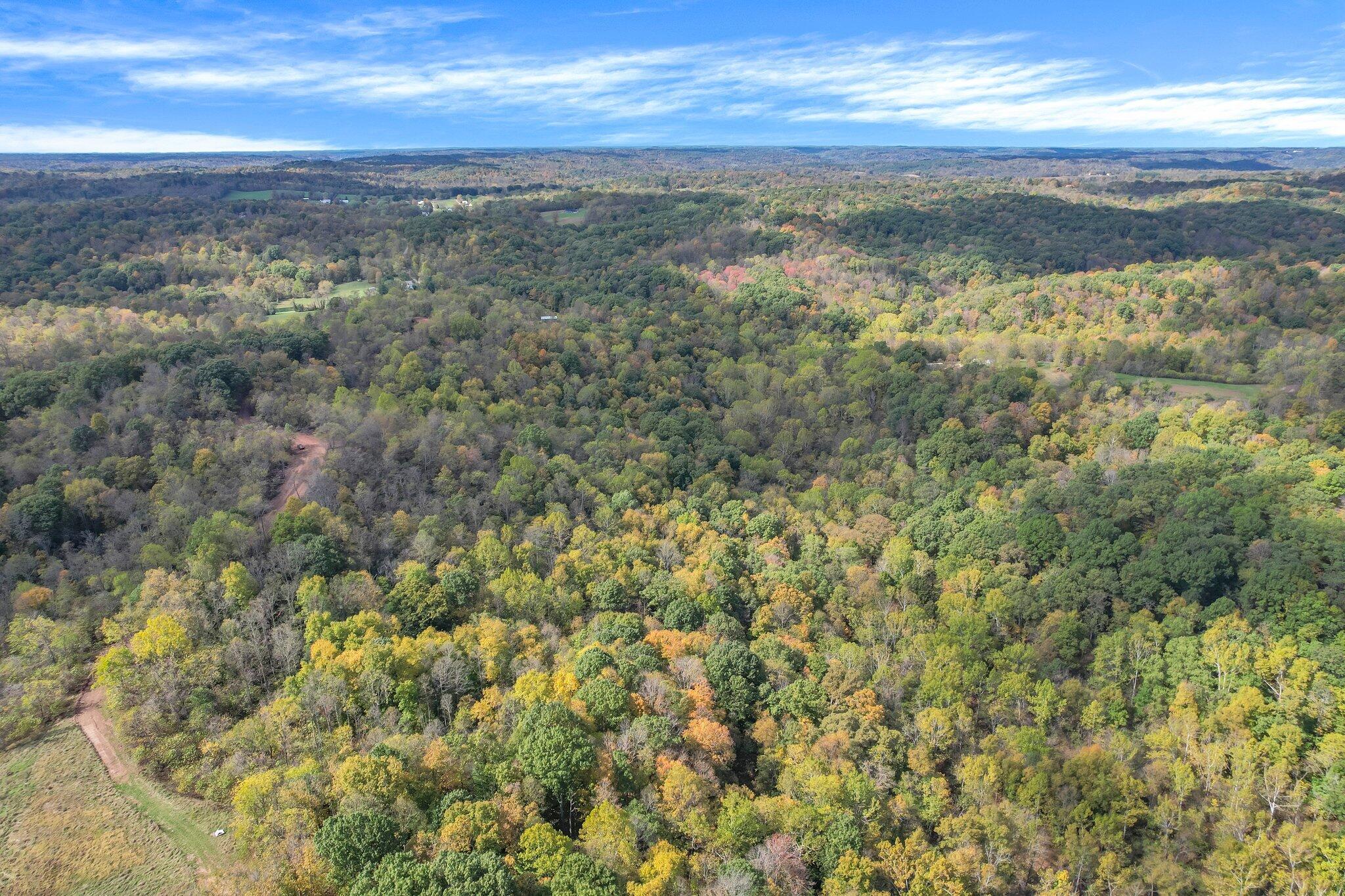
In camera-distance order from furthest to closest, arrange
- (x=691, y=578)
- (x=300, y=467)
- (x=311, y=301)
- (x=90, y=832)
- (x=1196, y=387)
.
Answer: (x=311, y=301), (x=1196, y=387), (x=300, y=467), (x=691, y=578), (x=90, y=832)

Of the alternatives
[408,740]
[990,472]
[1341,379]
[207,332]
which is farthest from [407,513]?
[1341,379]

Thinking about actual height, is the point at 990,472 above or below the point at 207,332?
below

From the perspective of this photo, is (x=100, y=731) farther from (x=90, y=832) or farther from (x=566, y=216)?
(x=566, y=216)

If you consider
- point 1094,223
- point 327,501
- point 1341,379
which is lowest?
point 327,501

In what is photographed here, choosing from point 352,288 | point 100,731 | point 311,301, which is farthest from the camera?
point 352,288

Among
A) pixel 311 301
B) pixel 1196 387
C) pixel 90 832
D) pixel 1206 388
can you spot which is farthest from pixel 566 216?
pixel 90 832

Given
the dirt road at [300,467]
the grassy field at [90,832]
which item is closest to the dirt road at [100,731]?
the grassy field at [90,832]

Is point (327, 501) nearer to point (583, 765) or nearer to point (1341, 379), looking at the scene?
point (583, 765)

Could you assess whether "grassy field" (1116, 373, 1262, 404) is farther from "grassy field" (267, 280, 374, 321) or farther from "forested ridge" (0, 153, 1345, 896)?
"grassy field" (267, 280, 374, 321)
